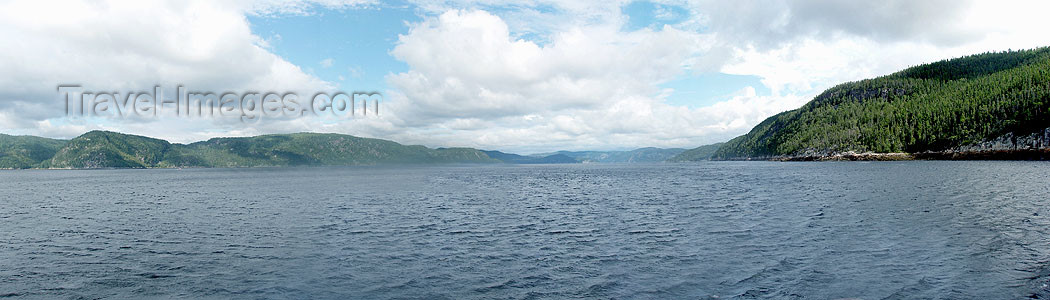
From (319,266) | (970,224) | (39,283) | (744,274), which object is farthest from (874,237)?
(39,283)

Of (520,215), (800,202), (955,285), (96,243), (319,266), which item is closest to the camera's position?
(955,285)

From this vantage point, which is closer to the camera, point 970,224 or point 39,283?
point 39,283

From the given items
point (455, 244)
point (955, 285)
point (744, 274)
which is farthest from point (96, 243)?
point (955, 285)

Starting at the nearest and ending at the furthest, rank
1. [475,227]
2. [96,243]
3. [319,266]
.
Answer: [319,266], [96,243], [475,227]

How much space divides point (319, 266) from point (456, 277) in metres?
8.53

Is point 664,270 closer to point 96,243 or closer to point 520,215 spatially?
point 520,215

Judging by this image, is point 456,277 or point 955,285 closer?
point 955,285

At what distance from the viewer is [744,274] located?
73.4 feet

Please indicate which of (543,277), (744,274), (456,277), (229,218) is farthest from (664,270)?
(229,218)

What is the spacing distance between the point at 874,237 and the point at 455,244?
28035 millimetres

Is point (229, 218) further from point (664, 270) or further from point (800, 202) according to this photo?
point (800, 202)

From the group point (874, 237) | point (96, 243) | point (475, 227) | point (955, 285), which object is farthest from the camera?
point (475, 227)

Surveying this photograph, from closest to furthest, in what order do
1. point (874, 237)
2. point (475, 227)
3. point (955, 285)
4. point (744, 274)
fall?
point (955, 285)
point (744, 274)
point (874, 237)
point (475, 227)

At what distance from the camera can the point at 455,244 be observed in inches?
1248
